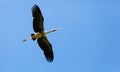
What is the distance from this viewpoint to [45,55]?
117ft

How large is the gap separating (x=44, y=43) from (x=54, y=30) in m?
1.46

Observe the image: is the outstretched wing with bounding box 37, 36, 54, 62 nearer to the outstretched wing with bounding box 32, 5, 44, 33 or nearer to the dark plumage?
the dark plumage

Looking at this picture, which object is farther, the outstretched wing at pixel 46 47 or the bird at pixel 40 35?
the outstretched wing at pixel 46 47

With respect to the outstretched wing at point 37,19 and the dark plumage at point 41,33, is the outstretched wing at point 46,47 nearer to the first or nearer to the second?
the dark plumage at point 41,33

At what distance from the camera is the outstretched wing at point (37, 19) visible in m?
34.3

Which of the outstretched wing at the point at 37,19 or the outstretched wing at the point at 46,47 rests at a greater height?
the outstretched wing at the point at 37,19

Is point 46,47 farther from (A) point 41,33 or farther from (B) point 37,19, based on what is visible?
(B) point 37,19

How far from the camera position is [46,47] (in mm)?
35656

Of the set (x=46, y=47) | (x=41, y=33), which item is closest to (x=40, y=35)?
(x=41, y=33)

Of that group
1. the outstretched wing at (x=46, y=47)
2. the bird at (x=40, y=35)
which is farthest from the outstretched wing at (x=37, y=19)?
the outstretched wing at (x=46, y=47)

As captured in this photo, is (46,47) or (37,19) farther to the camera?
(46,47)

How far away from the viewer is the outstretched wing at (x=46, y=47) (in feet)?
116

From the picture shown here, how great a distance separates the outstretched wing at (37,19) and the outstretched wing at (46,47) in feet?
2.88

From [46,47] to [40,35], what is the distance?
4.02 feet
